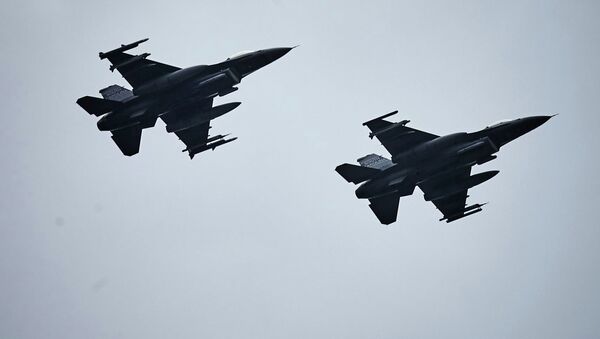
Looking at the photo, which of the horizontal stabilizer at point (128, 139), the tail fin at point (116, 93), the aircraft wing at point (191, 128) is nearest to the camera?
the horizontal stabilizer at point (128, 139)

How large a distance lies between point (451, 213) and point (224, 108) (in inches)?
777

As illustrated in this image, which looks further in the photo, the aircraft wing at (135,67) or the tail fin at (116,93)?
the tail fin at (116,93)

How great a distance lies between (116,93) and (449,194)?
2712 cm

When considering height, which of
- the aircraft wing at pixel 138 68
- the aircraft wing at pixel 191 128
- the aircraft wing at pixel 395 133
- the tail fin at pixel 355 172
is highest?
the aircraft wing at pixel 138 68

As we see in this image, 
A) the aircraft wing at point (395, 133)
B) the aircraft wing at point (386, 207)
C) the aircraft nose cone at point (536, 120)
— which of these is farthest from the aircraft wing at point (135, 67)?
the aircraft nose cone at point (536, 120)

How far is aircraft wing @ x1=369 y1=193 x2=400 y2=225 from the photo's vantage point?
7494 cm

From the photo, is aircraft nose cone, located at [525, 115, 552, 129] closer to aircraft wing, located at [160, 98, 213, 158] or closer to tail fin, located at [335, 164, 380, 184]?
tail fin, located at [335, 164, 380, 184]

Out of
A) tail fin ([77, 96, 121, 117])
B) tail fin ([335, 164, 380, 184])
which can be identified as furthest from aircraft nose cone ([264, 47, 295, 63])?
tail fin ([77, 96, 121, 117])

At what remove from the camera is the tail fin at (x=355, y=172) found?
7238 centimetres

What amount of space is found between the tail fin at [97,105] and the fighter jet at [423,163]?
690 inches

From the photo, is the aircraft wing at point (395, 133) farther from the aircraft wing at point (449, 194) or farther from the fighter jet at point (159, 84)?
the fighter jet at point (159, 84)

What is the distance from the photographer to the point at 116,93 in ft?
248

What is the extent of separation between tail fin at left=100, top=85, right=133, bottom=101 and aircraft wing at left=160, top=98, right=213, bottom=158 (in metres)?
3.18

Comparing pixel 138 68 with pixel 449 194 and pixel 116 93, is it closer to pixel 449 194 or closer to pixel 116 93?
pixel 116 93
